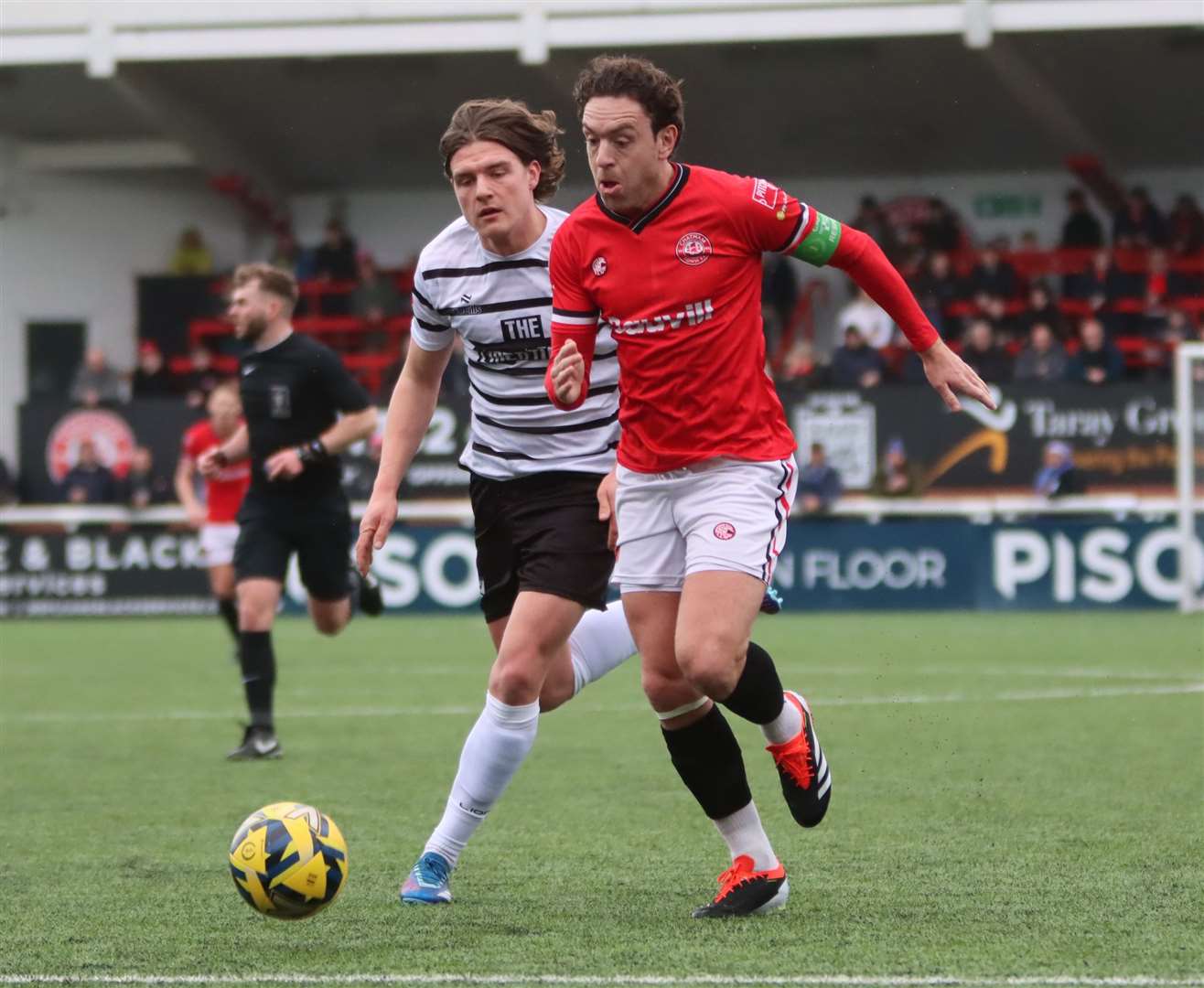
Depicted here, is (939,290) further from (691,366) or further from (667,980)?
(667,980)

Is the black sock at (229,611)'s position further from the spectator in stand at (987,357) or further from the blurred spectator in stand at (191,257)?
the blurred spectator in stand at (191,257)

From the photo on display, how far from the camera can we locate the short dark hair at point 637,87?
15.2 ft

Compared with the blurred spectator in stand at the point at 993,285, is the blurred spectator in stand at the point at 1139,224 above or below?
above

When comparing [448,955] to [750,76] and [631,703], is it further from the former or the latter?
[750,76]

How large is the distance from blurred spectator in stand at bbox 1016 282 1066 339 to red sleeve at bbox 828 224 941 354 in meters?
16.2

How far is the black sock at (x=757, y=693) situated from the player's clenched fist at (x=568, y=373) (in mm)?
743

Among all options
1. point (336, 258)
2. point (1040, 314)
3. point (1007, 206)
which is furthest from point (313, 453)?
point (1007, 206)

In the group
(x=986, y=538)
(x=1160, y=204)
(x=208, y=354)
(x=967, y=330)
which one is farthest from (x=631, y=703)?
(x=1160, y=204)

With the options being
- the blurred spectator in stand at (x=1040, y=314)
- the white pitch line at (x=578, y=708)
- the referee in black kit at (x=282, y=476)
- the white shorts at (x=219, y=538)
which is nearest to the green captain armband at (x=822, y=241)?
the referee in black kit at (x=282, y=476)

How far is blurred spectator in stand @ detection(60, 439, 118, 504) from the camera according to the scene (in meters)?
20.2

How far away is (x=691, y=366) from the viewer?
15.6ft

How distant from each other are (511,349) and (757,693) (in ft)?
3.86

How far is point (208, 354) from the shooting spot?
78.1 feet

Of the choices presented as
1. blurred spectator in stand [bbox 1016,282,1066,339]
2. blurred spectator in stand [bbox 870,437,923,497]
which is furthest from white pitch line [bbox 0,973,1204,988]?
blurred spectator in stand [bbox 1016,282,1066,339]
